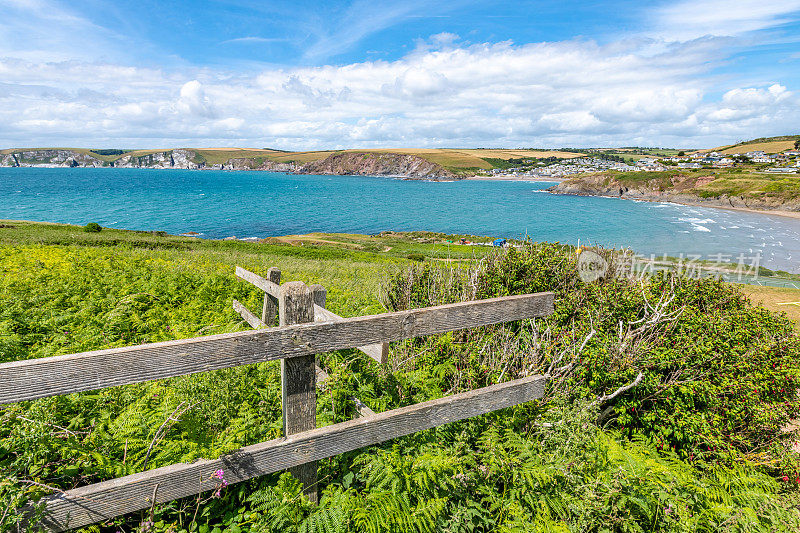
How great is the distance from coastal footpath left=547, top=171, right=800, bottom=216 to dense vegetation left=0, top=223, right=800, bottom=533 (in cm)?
10266

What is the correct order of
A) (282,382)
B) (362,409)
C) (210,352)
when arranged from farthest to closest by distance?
(362,409)
(282,382)
(210,352)

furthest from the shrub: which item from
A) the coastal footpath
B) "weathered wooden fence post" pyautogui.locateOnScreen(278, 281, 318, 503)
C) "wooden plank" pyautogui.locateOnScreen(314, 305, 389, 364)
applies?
the coastal footpath

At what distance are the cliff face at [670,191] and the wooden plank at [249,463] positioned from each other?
111416mm

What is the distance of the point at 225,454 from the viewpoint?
9.04 ft

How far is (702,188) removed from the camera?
359 ft

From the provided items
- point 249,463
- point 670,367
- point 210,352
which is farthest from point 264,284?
point 670,367

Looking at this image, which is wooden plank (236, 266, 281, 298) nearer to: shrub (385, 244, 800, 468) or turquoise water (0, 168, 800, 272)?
shrub (385, 244, 800, 468)

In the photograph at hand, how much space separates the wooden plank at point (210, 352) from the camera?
6.99 feet

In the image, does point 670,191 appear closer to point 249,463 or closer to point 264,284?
point 264,284

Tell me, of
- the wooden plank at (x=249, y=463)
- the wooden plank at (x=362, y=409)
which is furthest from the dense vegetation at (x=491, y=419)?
the wooden plank at (x=362, y=409)

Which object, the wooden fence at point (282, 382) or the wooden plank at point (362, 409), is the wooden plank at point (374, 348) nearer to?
the wooden fence at point (282, 382)

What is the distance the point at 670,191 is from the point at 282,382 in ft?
482

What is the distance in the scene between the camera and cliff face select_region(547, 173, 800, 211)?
87812mm

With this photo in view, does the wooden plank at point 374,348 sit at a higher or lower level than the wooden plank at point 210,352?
lower
